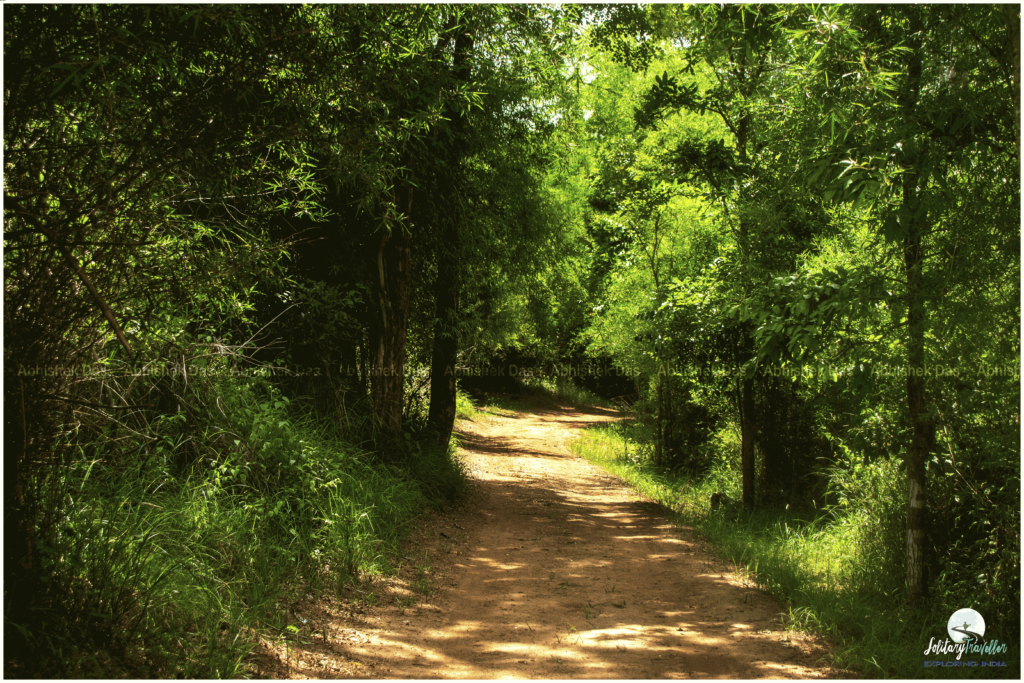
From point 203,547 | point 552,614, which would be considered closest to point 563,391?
point 552,614

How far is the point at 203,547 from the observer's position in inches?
170

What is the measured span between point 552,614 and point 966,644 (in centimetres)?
285

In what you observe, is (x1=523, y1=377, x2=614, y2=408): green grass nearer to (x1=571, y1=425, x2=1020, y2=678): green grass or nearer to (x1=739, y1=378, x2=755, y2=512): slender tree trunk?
(x1=571, y1=425, x2=1020, y2=678): green grass

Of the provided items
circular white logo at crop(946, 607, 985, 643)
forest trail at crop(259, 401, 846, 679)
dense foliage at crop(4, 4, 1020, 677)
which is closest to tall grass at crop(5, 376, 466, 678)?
dense foliage at crop(4, 4, 1020, 677)

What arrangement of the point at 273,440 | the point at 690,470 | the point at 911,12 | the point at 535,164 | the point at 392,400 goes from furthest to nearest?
→ the point at 690,470
the point at 535,164
the point at 392,400
the point at 273,440
the point at 911,12

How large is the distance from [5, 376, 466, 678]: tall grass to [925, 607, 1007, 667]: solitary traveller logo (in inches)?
167

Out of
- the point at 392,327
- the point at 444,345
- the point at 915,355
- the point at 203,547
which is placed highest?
the point at 392,327

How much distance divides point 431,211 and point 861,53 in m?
5.73

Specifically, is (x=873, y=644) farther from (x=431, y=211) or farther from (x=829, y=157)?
(x=431, y=211)

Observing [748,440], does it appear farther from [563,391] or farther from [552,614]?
[563,391]

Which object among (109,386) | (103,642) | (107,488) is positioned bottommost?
(103,642)

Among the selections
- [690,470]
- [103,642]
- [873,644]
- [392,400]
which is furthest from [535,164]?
[103,642]

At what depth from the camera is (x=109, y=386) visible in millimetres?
4824

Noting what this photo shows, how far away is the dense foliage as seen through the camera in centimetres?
350
